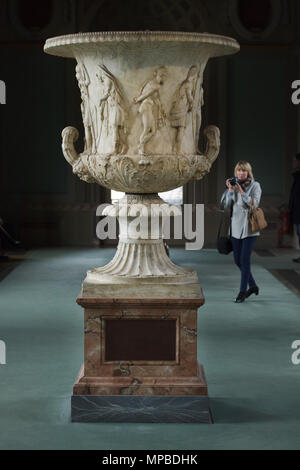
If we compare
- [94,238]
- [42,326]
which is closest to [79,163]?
[42,326]

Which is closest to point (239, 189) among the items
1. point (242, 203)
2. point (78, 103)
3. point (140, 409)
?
point (242, 203)

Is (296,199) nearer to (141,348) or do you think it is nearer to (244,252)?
(244,252)

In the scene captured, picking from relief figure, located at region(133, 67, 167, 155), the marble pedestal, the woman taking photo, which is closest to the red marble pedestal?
the marble pedestal

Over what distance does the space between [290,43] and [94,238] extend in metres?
4.71

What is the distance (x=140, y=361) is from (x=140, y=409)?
30 cm

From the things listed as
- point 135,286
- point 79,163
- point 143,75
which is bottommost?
point 135,286

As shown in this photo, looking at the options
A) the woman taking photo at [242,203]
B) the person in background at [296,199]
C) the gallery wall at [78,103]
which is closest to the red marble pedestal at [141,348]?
the woman taking photo at [242,203]

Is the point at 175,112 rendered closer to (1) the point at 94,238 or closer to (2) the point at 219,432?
(2) the point at 219,432

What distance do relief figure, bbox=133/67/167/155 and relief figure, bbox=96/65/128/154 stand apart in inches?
4.5

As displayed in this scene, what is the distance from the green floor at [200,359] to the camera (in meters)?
4.95

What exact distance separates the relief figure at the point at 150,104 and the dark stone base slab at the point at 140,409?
1559mm

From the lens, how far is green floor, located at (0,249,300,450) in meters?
4.95

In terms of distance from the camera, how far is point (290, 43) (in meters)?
14.7

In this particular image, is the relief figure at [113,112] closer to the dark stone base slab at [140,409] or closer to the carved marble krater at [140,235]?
the carved marble krater at [140,235]
